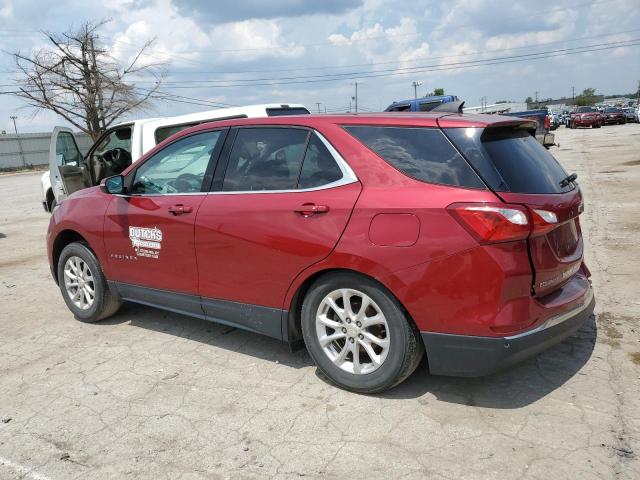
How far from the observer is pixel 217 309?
4.07 metres

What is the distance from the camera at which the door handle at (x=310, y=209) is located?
3.40 m

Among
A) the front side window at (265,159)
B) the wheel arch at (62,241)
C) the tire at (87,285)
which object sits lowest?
the tire at (87,285)

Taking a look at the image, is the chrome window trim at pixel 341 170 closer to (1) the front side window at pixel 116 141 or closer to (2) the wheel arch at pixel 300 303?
(2) the wheel arch at pixel 300 303

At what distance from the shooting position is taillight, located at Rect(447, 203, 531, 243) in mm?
2885

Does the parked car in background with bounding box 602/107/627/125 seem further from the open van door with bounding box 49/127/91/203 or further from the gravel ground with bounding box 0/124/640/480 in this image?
the gravel ground with bounding box 0/124/640/480

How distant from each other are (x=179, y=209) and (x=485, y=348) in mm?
2396

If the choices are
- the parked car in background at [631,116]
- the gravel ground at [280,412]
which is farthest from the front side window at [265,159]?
the parked car in background at [631,116]

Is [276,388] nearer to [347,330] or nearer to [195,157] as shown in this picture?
[347,330]

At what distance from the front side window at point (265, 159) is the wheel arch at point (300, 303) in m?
0.60

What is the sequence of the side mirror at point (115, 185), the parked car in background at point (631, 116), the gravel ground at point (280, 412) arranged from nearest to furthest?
the gravel ground at point (280, 412), the side mirror at point (115, 185), the parked car in background at point (631, 116)

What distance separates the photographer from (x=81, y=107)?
33.9 meters

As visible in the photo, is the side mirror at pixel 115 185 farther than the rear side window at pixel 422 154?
Yes

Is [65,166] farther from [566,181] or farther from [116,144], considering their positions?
[566,181]

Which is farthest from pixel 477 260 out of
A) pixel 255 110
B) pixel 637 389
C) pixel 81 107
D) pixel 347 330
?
pixel 81 107
